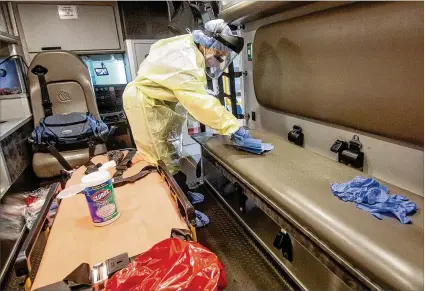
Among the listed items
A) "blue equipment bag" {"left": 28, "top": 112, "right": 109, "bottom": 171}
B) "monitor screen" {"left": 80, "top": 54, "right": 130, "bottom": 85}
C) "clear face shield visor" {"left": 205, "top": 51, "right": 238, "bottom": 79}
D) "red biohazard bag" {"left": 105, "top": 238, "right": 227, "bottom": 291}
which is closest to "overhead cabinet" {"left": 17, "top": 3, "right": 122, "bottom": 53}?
"monitor screen" {"left": 80, "top": 54, "right": 130, "bottom": 85}

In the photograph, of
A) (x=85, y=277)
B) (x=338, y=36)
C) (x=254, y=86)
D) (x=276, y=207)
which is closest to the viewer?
(x=85, y=277)

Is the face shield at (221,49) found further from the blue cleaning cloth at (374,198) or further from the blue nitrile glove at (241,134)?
the blue cleaning cloth at (374,198)

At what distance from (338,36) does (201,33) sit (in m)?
0.81

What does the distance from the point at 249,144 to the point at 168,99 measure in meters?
0.61

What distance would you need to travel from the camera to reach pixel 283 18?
175cm

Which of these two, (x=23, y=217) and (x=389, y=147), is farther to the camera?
(x=23, y=217)

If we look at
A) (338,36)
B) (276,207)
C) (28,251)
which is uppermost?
(338,36)

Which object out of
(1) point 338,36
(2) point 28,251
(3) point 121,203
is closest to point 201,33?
(1) point 338,36

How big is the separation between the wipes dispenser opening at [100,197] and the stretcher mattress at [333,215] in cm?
70

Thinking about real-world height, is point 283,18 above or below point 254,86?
above

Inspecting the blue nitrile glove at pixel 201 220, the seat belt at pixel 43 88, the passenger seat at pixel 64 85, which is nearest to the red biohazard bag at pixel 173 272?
→ the blue nitrile glove at pixel 201 220

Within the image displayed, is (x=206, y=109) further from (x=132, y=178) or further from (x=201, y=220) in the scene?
(x=201, y=220)

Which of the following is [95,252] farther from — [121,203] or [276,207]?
[276,207]

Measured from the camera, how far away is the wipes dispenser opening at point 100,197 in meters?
0.97
